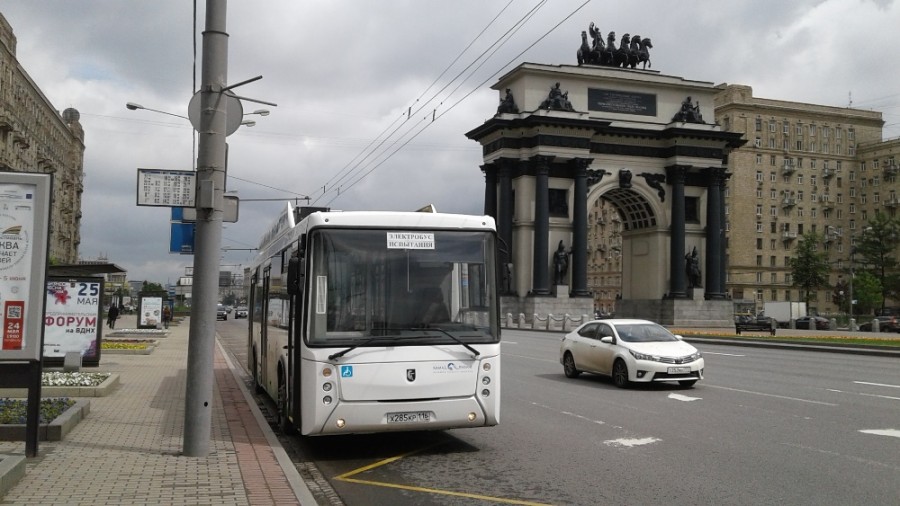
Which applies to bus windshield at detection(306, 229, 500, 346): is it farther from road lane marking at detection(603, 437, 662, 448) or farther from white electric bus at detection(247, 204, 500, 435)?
road lane marking at detection(603, 437, 662, 448)

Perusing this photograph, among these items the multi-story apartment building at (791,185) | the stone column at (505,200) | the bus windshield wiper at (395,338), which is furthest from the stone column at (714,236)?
the bus windshield wiper at (395,338)

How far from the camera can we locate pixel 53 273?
17953mm

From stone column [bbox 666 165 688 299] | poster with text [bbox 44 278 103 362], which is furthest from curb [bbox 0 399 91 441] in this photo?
stone column [bbox 666 165 688 299]

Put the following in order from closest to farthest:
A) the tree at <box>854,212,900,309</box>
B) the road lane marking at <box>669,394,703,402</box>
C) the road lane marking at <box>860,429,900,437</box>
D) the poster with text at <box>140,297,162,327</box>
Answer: the road lane marking at <box>860,429,900,437</box>, the road lane marking at <box>669,394,703,402</box>, the poster with text at <box>140,297,162,327</box>, the tree at <box>854,212,900,309</box>

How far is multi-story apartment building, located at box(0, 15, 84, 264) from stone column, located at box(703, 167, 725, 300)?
46.8 m

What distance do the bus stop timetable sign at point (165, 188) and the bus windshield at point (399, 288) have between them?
1.43 meters

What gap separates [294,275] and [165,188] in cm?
167

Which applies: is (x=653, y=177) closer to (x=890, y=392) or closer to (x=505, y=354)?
(x=505, y=354)

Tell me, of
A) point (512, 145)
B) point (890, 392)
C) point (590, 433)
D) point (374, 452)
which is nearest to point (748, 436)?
point (590, 433)

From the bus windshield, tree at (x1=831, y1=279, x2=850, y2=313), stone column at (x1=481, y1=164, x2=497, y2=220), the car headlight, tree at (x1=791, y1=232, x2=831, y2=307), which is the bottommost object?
the car headlight

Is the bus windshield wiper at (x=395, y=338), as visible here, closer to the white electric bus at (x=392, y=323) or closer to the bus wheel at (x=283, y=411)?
the white electric bus at (x=392, y=323)

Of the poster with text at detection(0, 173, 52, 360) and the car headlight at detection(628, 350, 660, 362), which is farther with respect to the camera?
the car headlight at detection(628, 350, 660, 362)

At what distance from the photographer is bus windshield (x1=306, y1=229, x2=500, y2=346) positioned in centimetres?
930

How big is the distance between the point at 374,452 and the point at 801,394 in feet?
28.9
